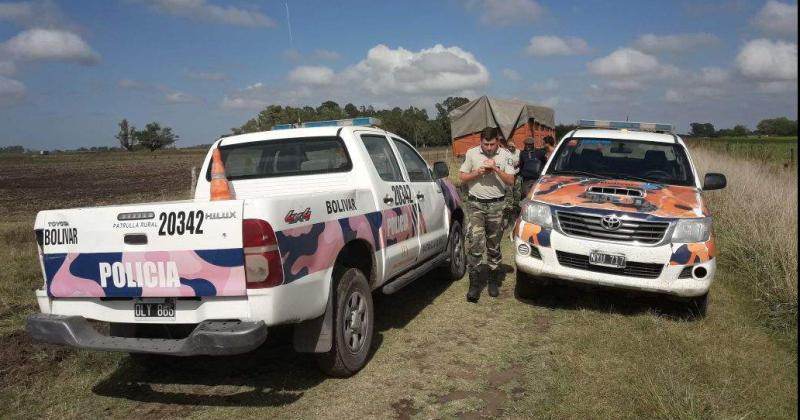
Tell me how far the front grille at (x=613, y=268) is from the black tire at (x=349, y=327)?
2.08 metres

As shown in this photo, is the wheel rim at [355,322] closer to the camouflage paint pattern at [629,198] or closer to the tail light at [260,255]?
the tail light at [260,255]

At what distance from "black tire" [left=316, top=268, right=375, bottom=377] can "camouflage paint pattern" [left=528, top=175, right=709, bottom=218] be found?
2.33 m

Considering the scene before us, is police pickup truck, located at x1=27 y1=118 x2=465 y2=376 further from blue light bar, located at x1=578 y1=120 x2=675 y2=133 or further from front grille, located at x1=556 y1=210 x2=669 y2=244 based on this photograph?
blue light bar, located at x1=578 y1=120 x2=675 y2=133

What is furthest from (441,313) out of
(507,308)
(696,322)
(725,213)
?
(725,213)

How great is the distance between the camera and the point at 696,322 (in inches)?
211

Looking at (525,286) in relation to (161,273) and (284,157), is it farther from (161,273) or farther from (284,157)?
(161,273)

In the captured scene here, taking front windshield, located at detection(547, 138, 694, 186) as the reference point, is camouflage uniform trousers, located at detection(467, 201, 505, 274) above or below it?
below

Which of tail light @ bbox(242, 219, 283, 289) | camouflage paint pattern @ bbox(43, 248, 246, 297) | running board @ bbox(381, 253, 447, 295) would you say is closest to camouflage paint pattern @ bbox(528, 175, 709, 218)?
running board @ bbox(381, 253, 447, 295)

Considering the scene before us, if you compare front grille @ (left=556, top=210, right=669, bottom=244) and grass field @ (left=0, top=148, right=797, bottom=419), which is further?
front grille @ (left=556, top=210, right=669, bottom=244)

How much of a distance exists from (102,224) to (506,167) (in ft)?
13.2

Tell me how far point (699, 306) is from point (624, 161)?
1898 millimetres

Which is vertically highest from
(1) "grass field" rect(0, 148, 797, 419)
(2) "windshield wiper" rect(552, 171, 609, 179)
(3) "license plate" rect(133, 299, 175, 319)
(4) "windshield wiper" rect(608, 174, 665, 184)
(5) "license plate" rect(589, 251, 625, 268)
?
(2) "windshield wiper" rect(552, 171, 609, 179)

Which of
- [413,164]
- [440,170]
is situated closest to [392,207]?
[413,164]

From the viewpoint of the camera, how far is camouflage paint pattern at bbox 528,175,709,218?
5281 mm
